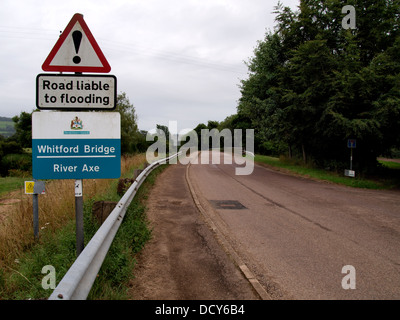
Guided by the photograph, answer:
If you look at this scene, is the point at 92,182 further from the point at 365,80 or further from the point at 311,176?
the point at 365,80

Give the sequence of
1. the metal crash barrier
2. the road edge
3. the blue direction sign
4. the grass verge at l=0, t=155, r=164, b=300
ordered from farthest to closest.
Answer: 1. the road edge
2. the grass verge at l=0, t=155, r=164, b=300
3. the blue direction sign
4. the metal crash barrier

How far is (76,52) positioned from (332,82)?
16236 millimetres

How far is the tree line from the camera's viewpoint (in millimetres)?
16109

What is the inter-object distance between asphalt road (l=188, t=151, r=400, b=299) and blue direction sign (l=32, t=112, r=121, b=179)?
2583 mm

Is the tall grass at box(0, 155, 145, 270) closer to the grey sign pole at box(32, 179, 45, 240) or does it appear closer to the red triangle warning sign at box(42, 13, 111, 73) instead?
the grey sign pole at box(32, 179, 45, 240)

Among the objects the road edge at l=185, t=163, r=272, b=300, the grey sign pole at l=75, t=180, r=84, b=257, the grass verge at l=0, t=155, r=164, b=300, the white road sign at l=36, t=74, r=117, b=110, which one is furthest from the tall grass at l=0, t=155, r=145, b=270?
the road edge at l=185, t=163, r=272, b=300

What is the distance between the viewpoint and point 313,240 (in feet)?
19.5

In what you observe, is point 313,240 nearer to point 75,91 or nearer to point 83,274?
point 83,274

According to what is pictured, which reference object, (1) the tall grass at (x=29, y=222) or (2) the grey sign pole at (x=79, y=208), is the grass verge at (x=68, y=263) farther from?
(2) the grey sign pole at (x=79, y=208)

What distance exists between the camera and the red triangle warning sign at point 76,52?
3438mm

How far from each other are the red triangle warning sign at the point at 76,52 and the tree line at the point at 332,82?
49.3ft

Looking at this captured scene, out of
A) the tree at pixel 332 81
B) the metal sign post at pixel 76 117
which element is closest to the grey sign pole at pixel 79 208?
the metal sign post at pixel 76 117

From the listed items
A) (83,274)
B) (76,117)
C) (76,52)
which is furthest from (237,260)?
(76,52)
